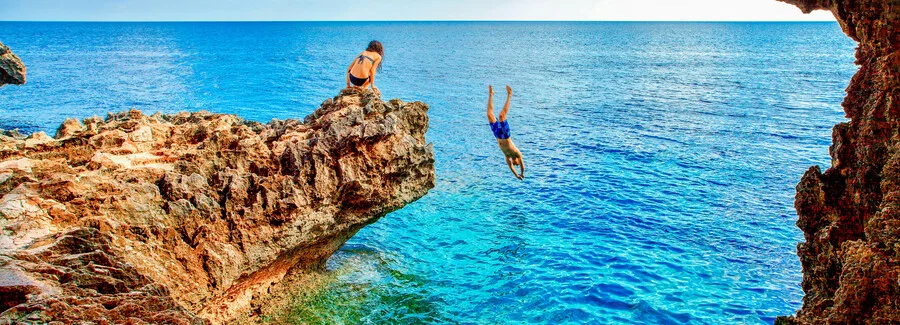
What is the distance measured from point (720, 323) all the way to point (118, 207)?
1346 centimetres

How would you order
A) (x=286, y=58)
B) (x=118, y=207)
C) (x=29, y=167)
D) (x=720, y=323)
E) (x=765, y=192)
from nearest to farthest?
(x=118, y=207) < (x=29, y=167) < (x=720, y=323) < (x=765, y=192) < (x=286, y=58)

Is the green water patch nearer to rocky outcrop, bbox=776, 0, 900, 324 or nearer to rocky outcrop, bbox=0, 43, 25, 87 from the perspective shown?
rocky outcrop, bbox=776, 0, 900, 324

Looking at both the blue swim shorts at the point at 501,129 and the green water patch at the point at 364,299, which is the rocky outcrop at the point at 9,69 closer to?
the green water patch at the point at 364,299

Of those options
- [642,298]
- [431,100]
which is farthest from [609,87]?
[642,298]

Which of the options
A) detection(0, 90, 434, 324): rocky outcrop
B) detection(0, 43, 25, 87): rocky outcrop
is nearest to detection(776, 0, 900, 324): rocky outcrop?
detection(0, 90, 434, 324): rocky outcrop

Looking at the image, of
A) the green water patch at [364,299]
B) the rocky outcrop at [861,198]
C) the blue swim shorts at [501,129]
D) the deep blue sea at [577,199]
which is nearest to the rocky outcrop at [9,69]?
the deep blue sea at [577,199]

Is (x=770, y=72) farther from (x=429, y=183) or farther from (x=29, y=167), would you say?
(x=29, y=167)

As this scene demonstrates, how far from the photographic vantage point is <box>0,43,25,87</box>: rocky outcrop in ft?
90.2

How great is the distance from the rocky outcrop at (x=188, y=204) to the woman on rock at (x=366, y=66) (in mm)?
623

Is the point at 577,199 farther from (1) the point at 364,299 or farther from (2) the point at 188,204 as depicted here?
(2) the point at 188,204

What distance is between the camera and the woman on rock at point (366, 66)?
15758mm

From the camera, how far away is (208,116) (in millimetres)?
15633

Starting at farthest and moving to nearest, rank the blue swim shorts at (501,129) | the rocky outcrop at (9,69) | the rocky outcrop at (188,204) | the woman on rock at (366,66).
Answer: the rocky outcrop at (9,69) < the woman on rock at (366,66) < the blue swim shorts at (501,129) < the rocky outcrop at (188,204)

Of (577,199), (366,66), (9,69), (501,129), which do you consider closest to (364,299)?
(501,129)
